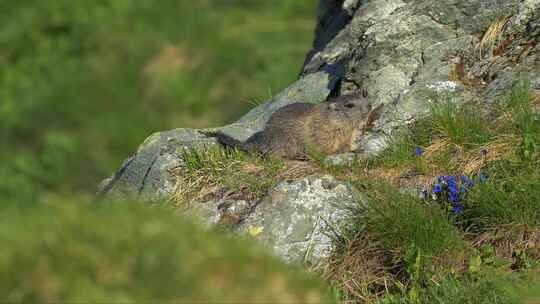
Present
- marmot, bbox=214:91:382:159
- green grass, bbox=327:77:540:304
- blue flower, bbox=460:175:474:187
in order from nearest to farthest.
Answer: green grass, bbox=327:77:540:304, blue flower, bbox=460:175:474:187, marmot, bbox=214:91:382:159

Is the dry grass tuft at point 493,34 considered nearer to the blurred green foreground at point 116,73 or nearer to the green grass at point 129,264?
the green grass at point 129,264

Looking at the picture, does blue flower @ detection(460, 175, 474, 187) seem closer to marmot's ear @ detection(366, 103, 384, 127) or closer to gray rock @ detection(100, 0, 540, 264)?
gray rock @ detection(100, 0, 540, 264)

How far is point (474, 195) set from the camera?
707 centimetres

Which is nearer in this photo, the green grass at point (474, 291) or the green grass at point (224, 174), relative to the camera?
the green grass at point (474, 291)

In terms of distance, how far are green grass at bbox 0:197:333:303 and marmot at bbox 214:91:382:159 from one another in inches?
139

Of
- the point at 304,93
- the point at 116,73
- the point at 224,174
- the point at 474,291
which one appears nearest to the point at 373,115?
the point at 304,93

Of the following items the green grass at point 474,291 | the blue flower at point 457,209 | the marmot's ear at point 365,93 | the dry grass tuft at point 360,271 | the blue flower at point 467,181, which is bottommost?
the green grass at point 474,291

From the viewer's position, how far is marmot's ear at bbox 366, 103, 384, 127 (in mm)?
8828

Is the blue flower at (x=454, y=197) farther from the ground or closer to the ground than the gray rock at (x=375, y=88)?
closer to the ground

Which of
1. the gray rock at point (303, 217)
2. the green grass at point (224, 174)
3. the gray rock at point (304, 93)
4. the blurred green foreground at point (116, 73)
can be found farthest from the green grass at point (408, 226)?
the blurred green foreground at point (116, 73)

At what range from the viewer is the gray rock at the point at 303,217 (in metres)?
7.14

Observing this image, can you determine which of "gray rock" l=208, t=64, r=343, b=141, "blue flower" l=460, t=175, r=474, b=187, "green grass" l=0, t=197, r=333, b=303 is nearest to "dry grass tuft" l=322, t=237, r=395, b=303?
"blue flower" l=460, t=175, r=474, b=187

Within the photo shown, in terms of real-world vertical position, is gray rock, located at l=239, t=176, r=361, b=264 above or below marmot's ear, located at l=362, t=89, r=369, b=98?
below

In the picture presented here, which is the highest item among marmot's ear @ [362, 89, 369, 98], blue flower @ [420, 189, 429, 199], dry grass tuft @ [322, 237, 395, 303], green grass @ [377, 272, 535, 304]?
marmot's ear @ [362, 89, 369, 98]
